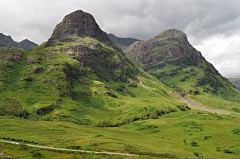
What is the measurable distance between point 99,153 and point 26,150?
36.9m

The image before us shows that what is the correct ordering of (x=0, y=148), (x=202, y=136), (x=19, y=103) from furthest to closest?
(x=19, y=103)
(x=202, y=136)
(x=0, y=148)

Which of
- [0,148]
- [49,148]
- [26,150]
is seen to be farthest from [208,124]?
[0,148]

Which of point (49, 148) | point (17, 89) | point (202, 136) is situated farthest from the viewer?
point (17, 89)

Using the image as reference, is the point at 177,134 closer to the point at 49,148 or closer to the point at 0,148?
the point at 49,148

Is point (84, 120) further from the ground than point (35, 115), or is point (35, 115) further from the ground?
point (35, 115)

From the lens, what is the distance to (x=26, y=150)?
63.9m

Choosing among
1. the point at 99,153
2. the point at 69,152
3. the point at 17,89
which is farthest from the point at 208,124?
the point at 17,89

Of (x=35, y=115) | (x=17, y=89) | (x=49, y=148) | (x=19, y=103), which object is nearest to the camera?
(x=49, y=148)

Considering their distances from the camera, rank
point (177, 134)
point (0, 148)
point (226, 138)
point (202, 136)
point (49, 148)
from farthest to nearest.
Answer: point (177, 134), point (202, 136), point (226, 138), point (49, 148), point (0, 148)

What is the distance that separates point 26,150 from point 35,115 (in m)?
111

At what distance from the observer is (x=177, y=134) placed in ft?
429

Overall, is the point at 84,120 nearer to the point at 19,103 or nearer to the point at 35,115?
the point at 35,115

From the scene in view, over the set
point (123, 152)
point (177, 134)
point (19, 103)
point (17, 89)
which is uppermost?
point (17, 89)

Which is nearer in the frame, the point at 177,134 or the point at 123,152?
the point at 123,152
